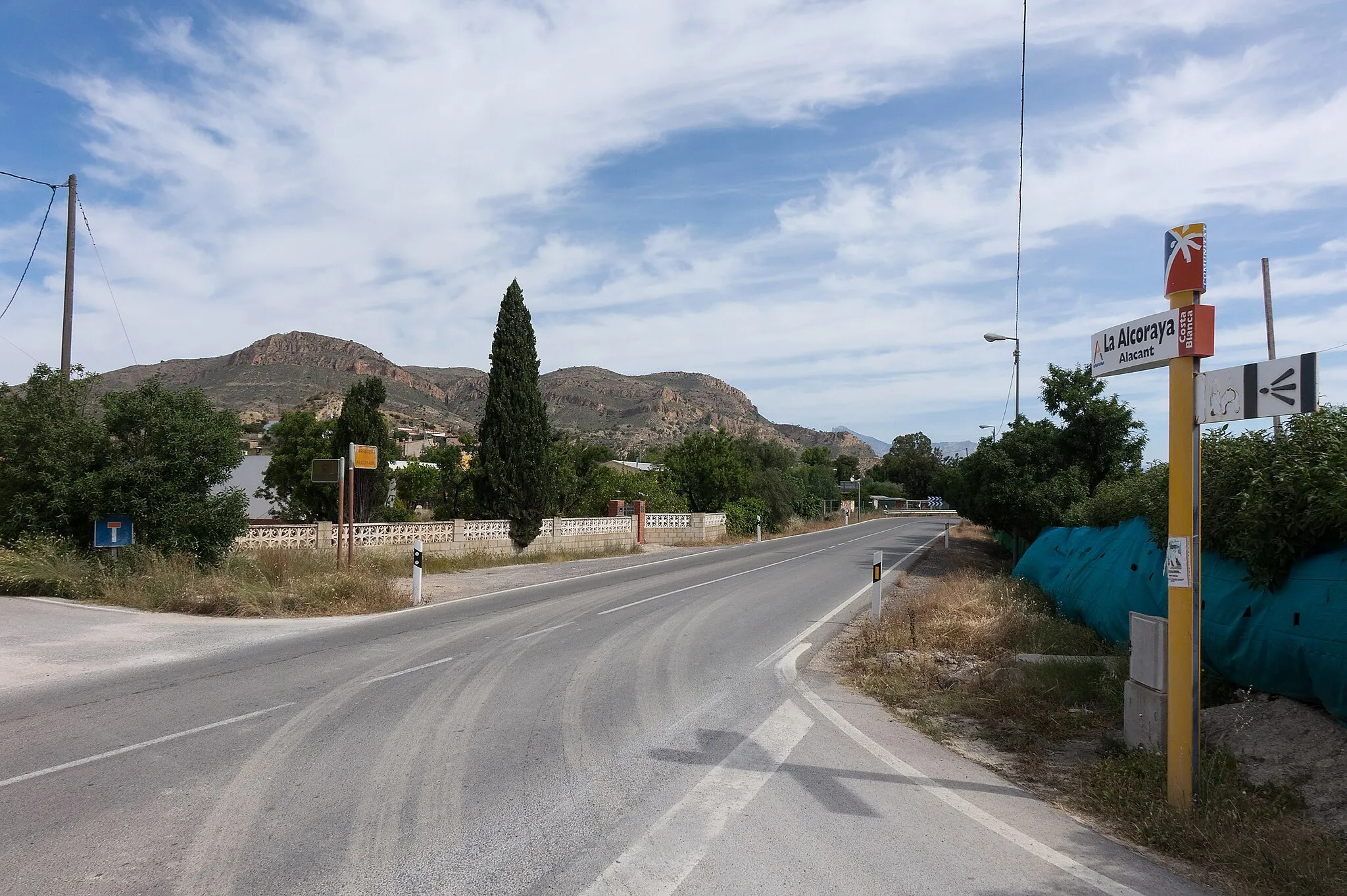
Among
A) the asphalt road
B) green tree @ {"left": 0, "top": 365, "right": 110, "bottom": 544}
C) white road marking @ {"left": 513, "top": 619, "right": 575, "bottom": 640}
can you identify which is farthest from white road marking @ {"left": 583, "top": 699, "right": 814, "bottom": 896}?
green tree @ {"left": 0, "top": 365, "right": 110, "bottom": 544}

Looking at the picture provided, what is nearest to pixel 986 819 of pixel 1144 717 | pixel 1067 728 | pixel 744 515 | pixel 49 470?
pixel 1144 717

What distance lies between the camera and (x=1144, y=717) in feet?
19.5

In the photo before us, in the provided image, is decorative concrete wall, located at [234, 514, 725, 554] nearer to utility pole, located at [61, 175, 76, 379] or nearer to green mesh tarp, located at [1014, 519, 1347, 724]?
utility pole, located at [61, 175, 76, 379]

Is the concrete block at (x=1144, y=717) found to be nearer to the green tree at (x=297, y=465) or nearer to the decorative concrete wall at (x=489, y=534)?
the decorative concrete wall at (x=489, y=534)

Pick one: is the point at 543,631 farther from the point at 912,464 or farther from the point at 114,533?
the point at 912,464

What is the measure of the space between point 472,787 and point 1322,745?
Answer: 563 centimetres

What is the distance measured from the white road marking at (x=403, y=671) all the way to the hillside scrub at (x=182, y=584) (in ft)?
16.9

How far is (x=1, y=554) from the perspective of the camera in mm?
14695

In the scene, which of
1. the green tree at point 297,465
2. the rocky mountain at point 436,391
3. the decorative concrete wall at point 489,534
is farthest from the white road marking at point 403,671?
the rocky mountain at point 436,391

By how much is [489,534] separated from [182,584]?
1247 centimetres

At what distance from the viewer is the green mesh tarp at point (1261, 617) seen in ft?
18.3

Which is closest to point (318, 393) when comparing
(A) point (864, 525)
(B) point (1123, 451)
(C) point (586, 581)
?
(A) point (864, 525)

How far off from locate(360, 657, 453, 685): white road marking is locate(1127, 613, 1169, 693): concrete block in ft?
23.3

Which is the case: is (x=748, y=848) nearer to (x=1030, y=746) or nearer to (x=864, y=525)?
(x=1030, y=746)
